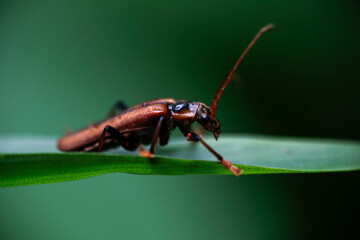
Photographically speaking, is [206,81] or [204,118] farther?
[206,81]

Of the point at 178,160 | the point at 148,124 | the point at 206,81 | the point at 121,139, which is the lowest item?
the point at 178,160

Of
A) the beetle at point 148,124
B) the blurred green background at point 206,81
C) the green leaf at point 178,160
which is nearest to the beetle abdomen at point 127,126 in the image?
the beetle at point 148,124

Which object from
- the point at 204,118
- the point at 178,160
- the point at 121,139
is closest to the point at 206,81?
the point at 204,118

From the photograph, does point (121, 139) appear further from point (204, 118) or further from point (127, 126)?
point (204, 118)

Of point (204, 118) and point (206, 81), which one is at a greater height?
point (206, 81)

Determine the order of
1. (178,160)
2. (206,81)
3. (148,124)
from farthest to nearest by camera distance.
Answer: (206,81) → (148,124) → (178,160)

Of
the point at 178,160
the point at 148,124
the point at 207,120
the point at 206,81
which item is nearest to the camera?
the point at 178,160

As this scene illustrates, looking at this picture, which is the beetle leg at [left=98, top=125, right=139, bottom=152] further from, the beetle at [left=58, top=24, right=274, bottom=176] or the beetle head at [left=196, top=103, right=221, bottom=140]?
the beetle head at [left=196, top=103, right=221, bottom=140]
